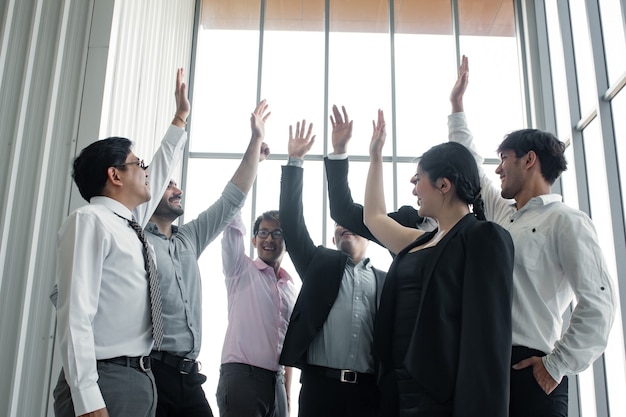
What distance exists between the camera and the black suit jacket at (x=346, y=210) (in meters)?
2.79

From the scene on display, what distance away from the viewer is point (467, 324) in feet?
5.54

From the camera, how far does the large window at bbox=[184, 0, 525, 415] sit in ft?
20.0

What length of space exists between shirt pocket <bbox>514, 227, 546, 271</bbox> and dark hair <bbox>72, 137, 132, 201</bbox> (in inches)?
57.6

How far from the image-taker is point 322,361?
8.79 feet

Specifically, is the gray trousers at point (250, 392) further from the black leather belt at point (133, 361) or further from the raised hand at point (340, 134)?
the raised hand at point (340, 134)

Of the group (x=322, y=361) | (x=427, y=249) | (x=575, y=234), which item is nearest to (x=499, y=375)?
(x=427, y=249)

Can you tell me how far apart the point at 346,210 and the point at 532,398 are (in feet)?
3.99

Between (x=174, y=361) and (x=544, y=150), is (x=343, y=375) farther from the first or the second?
(x=544, y=150)

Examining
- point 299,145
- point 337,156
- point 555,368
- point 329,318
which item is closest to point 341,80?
point 299,145

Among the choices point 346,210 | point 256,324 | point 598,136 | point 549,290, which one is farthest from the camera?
point 598,136

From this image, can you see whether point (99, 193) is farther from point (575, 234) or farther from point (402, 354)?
point (575, 234)

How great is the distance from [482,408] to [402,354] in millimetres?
349

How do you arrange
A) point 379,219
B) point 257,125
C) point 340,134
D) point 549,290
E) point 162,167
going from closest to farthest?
1. point 549,290
2. point 379,219
3. point 162,167
4. point 340,134
5. point 257,125

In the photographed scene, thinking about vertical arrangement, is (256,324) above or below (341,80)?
below
